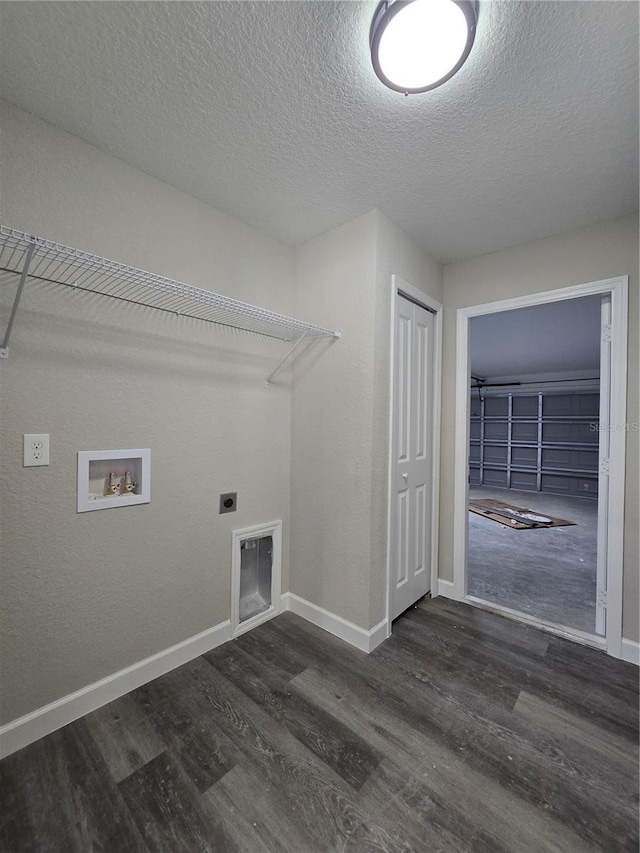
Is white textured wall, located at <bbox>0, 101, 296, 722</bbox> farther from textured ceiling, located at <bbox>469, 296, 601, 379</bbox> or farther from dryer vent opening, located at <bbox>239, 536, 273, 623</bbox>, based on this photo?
textured ceiling, located at <bbox>469, 296, 601, 379</bbox>

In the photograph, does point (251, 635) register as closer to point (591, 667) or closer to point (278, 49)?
point (591, 667)

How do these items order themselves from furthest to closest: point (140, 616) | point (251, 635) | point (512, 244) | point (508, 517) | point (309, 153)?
1. point (508, 517)
2. point (512, 244)
3. point (251, 635)
4. point (140, 616)
5. point (309, 153)

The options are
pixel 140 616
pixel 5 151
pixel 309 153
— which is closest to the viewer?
pixel 5 151

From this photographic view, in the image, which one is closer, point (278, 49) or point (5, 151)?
point (278, 49)

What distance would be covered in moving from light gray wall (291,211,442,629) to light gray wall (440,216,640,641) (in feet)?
1.54

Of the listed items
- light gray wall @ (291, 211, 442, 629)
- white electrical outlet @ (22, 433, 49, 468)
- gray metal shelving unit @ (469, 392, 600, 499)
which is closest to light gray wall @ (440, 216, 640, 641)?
light gray wall @ (291, 211, 442, 629)

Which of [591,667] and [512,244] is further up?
[512,244]

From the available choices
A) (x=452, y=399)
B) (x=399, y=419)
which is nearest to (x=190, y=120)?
(x=399, y=419)

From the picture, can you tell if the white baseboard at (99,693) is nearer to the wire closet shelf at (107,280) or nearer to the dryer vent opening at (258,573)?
the dryer vent opening at (258,573)

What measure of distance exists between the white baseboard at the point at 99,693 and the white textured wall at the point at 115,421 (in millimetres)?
37

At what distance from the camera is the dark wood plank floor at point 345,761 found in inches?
44.3

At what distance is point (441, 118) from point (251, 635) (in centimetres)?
277

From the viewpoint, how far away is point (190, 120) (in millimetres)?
1431

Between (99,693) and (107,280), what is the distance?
1850mm
